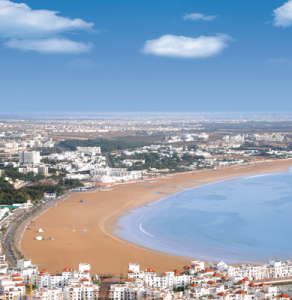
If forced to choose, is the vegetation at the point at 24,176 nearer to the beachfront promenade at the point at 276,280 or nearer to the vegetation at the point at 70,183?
the vegetation at the point at 70,183

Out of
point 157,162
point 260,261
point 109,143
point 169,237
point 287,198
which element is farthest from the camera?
point 109,143

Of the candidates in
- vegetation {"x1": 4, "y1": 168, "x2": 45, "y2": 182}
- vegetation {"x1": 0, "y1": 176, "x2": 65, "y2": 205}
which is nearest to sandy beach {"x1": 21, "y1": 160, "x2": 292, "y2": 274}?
vegetation {"x1": 0, "y1": 176, "x2": 65, "y2": 205}

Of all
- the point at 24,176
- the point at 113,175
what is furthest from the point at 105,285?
the point at 113,175

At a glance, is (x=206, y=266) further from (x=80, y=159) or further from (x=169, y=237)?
(x=80, y=159)

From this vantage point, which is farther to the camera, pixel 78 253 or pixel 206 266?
pixel 78 253

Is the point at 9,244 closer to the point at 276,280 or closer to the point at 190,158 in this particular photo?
the point at 276,280

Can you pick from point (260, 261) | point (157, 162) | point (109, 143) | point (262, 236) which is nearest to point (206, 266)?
point (260, 261)

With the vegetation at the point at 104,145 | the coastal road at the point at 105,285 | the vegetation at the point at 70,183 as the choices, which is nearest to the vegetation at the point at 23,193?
the vegetation at the point at 70,183

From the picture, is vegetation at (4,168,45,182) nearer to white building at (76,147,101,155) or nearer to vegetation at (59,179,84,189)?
vegetation at (59,179,84,189)
